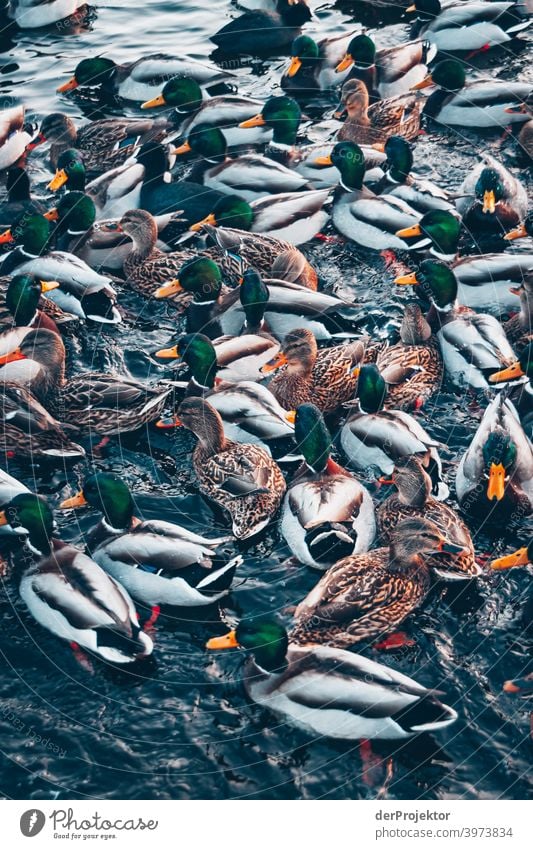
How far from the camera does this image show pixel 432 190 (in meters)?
13.7

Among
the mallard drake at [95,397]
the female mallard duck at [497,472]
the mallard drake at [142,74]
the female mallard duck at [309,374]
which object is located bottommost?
the female mallard duck at [497,472]

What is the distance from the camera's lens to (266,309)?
39.1ft

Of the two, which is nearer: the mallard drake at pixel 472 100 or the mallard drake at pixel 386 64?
the mallard drake at pixel 472 100

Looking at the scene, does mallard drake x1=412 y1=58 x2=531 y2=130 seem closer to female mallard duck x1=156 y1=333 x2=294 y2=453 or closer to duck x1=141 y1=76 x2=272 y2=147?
duck x1=141 y1=76 x2=272 y2=147

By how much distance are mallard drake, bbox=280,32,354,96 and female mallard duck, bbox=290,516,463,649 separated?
936cm

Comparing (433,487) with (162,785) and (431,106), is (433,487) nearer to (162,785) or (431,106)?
(162,785)

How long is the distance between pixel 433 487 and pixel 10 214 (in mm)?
6603

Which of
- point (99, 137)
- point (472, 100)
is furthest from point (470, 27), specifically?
point (99, 137)

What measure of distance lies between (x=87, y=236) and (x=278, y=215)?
222 centimetres

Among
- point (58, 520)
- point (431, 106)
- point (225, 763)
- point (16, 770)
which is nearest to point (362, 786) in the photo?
point (225, 763)

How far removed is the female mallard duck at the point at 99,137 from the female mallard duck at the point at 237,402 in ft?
17.0

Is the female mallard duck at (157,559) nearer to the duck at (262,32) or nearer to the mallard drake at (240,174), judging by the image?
the mallard drake at (240,174)

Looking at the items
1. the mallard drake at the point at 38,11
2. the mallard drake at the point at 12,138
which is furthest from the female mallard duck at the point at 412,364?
the mallard drake at the point at 38,11

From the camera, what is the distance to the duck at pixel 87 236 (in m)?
13.2
